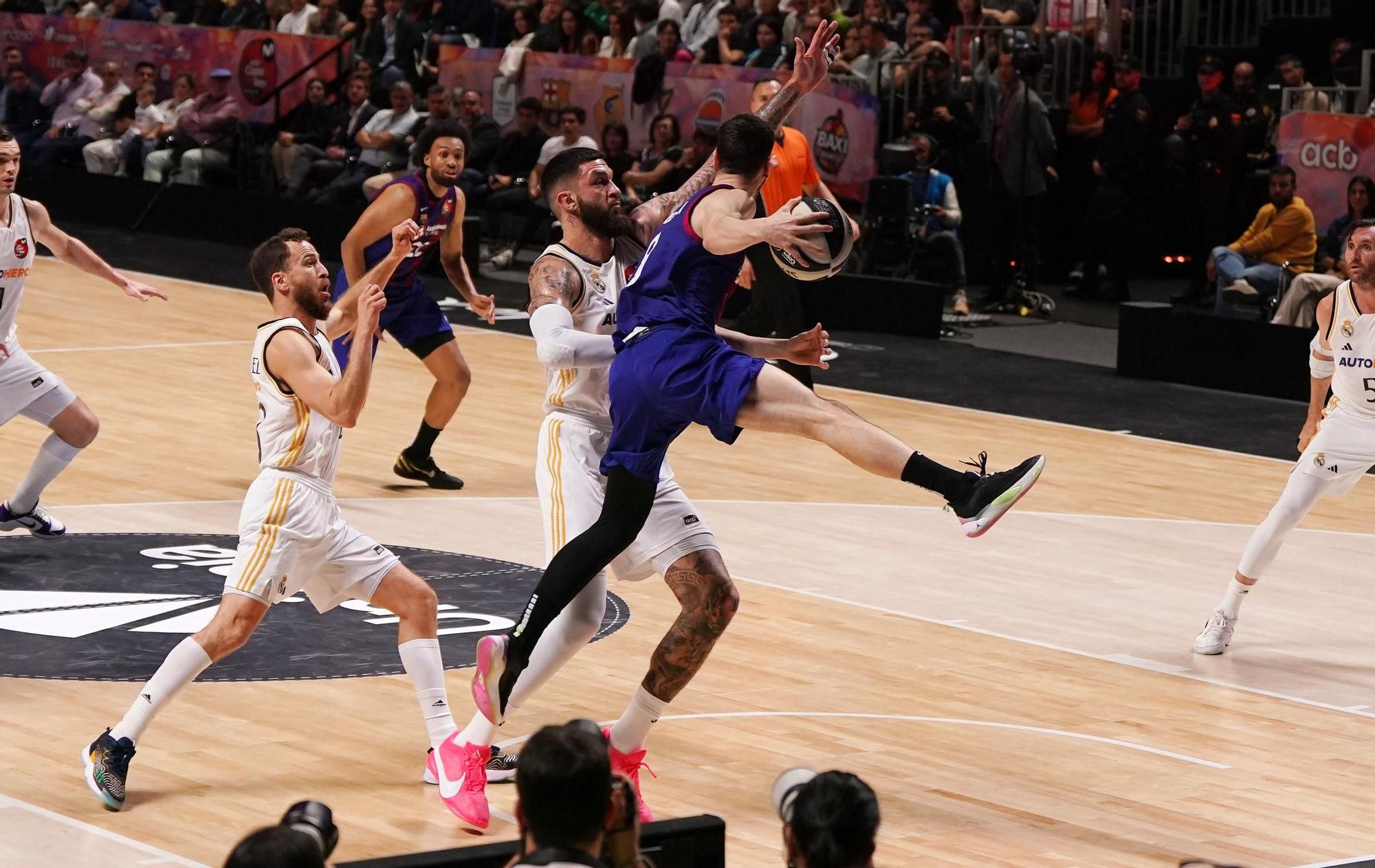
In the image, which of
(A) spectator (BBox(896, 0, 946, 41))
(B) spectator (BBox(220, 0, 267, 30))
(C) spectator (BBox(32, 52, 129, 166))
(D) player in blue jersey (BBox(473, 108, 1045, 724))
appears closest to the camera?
(D) player in blue jersey (BBox(473, 108, 1045, 724))

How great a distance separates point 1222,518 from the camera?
10258 millimetres

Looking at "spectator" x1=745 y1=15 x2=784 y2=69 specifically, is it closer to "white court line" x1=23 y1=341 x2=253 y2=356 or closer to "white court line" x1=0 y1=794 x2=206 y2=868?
"white court line" x1=23 y1=341 x2=253 y2=356

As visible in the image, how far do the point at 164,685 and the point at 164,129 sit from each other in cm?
1713

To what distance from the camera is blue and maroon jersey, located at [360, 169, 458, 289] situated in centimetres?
984

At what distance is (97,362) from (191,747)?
798cm

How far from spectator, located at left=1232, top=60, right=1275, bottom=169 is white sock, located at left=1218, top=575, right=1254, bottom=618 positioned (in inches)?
396

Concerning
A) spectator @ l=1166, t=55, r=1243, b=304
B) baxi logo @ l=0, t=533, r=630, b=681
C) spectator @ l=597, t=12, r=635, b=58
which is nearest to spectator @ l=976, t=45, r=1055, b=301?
spectator @ l=1166, t=55, r=1243, b=304

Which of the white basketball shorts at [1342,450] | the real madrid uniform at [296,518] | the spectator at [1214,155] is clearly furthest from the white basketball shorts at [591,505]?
the spectator at [1214,155]

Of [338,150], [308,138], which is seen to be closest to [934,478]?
[338,150]

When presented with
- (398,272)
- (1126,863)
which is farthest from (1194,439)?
(1126,863)

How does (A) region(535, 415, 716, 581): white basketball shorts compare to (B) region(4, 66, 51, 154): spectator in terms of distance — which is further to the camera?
(B) region(4, 66, 51, 154): spectator

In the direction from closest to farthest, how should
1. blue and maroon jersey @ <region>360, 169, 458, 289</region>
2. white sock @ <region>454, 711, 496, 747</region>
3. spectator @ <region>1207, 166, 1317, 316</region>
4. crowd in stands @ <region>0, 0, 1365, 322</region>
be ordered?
white sock @ <region>454, 711, 496, 747</region> < blue and maroon jersey @ <region>360, 169, 458, 289</region> < spectator @ <region>1207, 166, 1317, 316</region> < crowd in stands @ <region>0, 0, 1365, 322</region>

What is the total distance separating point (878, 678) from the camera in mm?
7133

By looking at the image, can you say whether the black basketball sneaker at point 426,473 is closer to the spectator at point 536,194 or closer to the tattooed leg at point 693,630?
the tattooed leg at point 693,630
